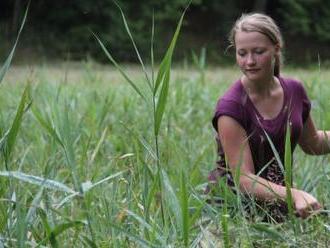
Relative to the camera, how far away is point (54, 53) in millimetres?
19516

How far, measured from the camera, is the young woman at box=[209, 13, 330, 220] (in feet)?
7.75

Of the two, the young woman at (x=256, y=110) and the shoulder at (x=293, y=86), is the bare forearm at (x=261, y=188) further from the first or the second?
the shoulder at (x=293, y=86)

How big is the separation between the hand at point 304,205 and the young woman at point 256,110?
0.15 meters

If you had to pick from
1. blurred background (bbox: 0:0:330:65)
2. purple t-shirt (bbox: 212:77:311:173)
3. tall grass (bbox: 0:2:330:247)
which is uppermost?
purple t-shirt (bbox: 212:77:311:173)

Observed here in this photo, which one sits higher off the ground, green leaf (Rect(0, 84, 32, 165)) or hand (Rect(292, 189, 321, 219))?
green leaf (Rect(0, 84, 32, 165))

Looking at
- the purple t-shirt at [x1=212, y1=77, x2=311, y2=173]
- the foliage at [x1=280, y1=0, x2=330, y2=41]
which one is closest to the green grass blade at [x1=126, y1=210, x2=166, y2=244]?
the purple t-shirt at [x1=212, y1=77, x2=311, y2=173]

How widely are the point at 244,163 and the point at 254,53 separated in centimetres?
31

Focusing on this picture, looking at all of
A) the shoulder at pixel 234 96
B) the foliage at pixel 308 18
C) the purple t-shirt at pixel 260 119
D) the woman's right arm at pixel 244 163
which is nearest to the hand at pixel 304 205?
the woman's right arm at pixel 244 163

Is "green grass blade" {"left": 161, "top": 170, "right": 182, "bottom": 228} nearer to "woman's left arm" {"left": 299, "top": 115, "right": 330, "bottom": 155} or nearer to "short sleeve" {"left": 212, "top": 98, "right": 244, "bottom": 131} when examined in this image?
"short sleeve" {"left": 212, "top": 98, "right": 244, "bottom": 131}

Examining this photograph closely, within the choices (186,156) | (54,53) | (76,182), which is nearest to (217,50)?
(54,53)

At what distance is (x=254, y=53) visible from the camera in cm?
238

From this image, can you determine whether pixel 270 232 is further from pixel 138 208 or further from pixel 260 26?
pixel 260 26

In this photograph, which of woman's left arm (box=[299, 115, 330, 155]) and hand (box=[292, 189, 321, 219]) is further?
woman's left arm (box=[299, 115, 330, 155])

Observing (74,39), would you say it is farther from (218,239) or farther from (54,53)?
(218,239)
